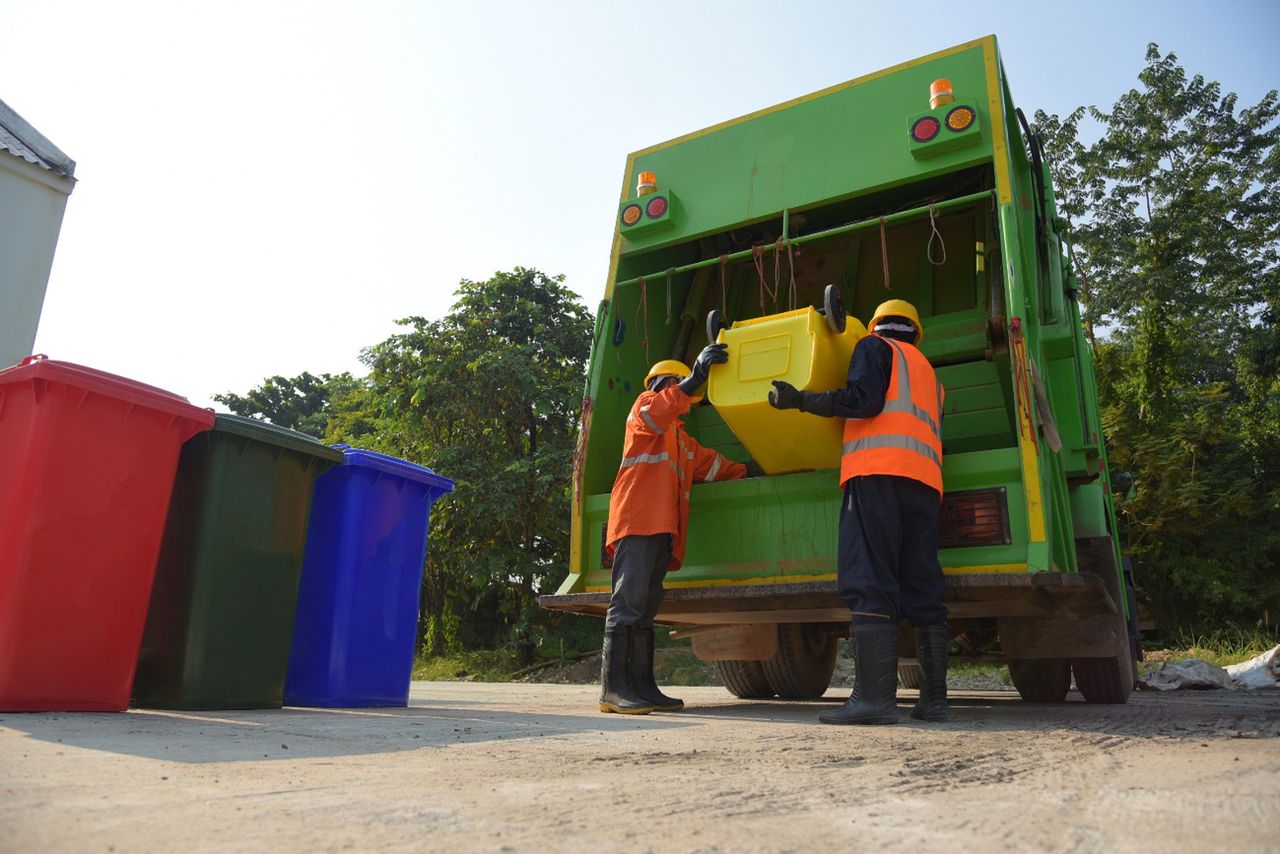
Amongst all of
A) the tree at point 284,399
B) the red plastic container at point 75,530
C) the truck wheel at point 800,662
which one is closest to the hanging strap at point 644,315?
the truck wheel at point 800,662

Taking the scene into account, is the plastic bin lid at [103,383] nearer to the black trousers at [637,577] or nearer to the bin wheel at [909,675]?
the black trousers at [637,577]

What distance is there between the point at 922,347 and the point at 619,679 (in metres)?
2.39

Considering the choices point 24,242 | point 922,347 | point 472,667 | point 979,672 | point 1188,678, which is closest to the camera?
point 922,347

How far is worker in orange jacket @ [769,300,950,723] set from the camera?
314 cm

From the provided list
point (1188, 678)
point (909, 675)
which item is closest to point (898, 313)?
point (909, 675)

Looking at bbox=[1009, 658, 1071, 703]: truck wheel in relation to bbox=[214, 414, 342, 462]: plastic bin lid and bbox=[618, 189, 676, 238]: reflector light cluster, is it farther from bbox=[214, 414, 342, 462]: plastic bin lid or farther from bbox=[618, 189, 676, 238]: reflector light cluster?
bbox=[214, 414, 342, 462]: plastic bin lid

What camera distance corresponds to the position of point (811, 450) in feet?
12.1

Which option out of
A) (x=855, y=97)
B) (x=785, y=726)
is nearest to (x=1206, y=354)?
(x=855, y=97)

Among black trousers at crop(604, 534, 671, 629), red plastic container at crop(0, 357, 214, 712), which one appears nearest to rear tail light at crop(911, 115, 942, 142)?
black trousers at crop(604, 534, 671, 629)

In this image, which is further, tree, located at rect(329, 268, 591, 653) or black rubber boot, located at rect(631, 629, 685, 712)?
tree, located at rect(329, 268, 591, 653)

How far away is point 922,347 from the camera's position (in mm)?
4824

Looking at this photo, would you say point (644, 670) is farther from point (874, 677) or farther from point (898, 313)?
point (898, 313)

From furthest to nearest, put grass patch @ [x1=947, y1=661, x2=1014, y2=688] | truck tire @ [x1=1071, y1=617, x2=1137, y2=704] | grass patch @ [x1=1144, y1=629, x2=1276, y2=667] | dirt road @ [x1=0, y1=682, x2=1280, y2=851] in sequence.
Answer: grass patch @ [x1=1144, y1=629, x2=1276, y2=667], grass patch @ [x1=947, y1=661, x2=1014, y2=688], truck tire @ [x1=1071, y1=617, x2=1137, y2=704], dirt road @ [x1=0, y1=682, x2=1280, y2=851]

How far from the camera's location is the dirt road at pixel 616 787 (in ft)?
4.06
